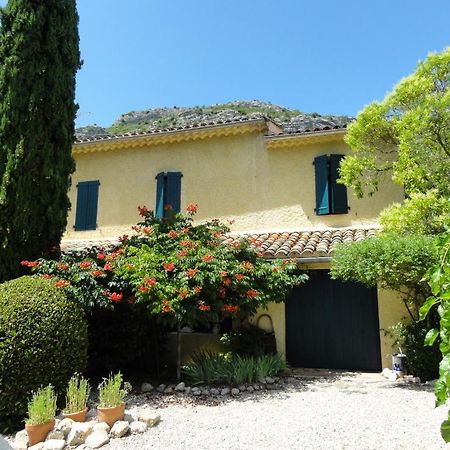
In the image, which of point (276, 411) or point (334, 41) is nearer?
point (276, 411)

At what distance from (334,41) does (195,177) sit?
292 inches

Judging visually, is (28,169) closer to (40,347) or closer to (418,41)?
(40,347)

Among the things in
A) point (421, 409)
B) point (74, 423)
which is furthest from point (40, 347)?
point (421, 409)

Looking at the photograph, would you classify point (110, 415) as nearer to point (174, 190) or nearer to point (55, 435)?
point (55, 435)

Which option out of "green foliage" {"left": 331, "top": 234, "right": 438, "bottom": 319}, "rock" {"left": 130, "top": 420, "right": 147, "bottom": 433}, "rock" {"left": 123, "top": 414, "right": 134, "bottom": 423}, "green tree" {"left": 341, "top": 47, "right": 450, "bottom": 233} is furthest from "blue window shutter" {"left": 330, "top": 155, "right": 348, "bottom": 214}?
"rock" {"left": 130, "top": 420, "right": 147, "bottom": 433}

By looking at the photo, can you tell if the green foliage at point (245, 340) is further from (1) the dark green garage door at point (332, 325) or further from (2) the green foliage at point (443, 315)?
(2) the green foliage at point (443, 315)

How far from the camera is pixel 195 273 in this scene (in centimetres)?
836

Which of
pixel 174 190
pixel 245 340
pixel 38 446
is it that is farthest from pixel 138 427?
pixel 174 190

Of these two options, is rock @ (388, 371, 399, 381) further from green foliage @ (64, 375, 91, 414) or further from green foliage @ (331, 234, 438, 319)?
green foliage @ (64, 375, 91, 414)

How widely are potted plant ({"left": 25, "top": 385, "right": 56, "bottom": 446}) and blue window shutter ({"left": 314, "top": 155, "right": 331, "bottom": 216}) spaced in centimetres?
948

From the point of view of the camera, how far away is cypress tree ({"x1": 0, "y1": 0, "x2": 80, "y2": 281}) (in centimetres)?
913

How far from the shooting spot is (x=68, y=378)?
7234 mm

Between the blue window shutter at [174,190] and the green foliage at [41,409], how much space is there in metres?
8.83

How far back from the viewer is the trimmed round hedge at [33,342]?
6723 mm
